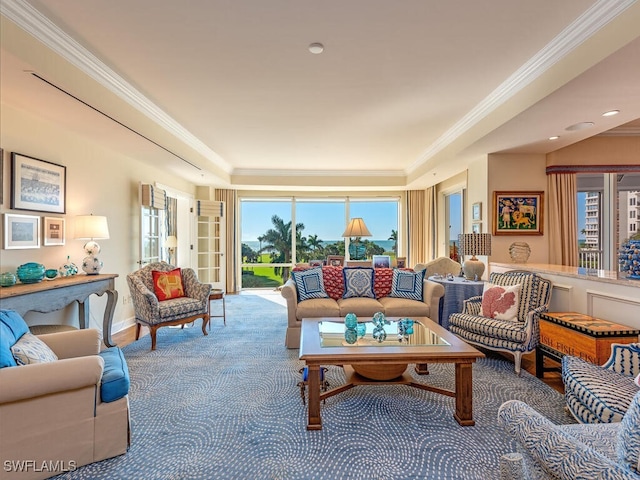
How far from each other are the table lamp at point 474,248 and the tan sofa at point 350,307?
72cm

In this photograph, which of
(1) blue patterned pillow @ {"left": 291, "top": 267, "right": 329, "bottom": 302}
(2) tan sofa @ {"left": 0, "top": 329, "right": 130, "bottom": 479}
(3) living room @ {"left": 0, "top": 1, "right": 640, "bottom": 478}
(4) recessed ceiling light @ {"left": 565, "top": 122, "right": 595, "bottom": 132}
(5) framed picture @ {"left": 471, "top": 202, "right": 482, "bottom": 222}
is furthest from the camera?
(5) framed picture @ {"left": 471, "top": 202, "right": 482, "bottom": 222}

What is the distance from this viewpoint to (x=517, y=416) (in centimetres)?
119

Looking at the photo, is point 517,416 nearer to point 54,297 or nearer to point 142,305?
point 54,297

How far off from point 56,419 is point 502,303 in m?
3.47

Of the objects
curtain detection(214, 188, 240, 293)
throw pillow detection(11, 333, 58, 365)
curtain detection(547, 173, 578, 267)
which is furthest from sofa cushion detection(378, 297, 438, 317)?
curtain detection(214, 188, 240, 293)

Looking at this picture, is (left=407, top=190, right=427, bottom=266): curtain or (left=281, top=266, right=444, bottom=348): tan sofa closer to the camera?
(left=281, top=266, right=444, bottom=348): tan sofa

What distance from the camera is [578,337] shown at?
103 inches

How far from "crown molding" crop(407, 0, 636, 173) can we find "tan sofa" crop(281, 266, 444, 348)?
2022 mm

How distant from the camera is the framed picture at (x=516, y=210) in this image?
4.57 metres

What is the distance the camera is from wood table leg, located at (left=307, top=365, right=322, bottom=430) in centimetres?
214

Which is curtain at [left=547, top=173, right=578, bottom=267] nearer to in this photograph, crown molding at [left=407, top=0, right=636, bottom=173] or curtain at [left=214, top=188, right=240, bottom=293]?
crown molding at [left=407, top=0, right=636, bottom=173]

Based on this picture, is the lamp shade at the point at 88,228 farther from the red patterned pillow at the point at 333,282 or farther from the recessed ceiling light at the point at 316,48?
the recessed ceiling light at the point at 316,48

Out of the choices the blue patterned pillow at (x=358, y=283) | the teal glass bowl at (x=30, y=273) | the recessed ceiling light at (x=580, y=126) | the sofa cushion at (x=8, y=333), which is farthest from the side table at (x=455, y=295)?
the teal glass bowl at (x=30, y=273)

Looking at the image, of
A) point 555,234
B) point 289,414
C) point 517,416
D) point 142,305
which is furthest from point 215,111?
point 555,234
